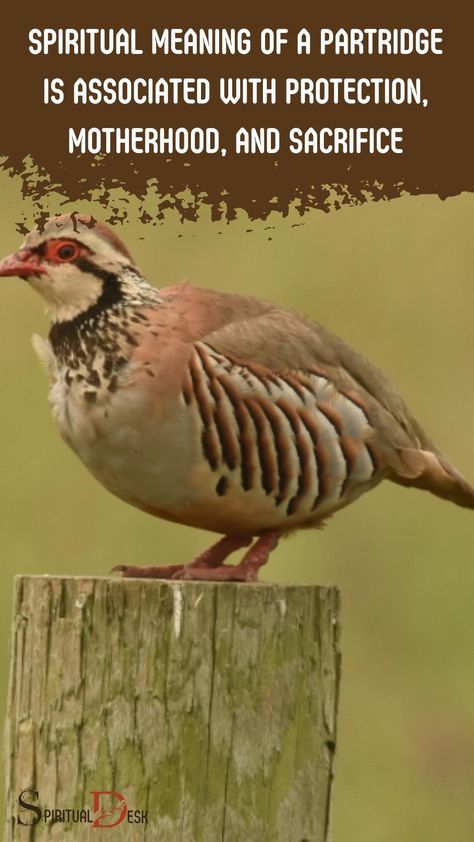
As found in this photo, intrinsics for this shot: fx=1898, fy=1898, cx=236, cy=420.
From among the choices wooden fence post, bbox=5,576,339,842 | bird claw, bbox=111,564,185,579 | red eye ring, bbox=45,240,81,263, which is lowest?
wooden fence post, bbox=5,576,339,842

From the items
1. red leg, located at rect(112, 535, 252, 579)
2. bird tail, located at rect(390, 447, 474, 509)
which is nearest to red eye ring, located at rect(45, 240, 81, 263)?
red leg, located at rect(112, 535, 252, 579)

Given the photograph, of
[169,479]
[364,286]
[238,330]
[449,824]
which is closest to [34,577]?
[169,479]

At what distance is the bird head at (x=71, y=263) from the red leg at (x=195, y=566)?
740 mm

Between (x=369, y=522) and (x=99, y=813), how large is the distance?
4.42 metres

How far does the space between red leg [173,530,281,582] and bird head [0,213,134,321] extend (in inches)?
31.9

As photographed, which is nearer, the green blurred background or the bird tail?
the bird tail

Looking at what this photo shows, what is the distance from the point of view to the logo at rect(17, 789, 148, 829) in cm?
410

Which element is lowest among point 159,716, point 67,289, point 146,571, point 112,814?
point 112,814

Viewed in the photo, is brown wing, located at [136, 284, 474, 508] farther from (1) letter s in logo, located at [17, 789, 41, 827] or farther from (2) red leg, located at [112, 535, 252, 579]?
(1) letter s in logo, located at [17, 789, 41, 827]

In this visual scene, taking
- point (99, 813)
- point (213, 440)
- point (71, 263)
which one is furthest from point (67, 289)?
point (99, 813)

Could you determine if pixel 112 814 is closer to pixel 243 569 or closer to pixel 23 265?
pixel 243 569

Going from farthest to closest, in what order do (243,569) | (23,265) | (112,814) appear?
(23,265)
(243,569)
(112,814)

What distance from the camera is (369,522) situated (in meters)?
8.42

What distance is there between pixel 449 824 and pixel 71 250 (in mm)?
3002
